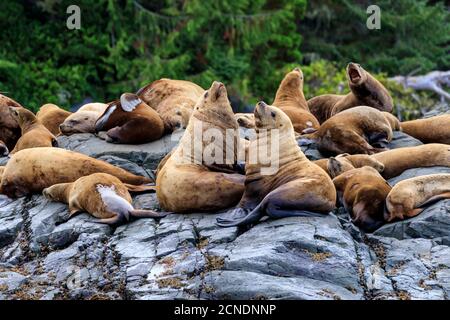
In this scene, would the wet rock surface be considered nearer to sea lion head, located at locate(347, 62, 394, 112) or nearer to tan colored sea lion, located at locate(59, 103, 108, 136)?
tan colored sea lion, located at locate(59, 103, 108, 136)

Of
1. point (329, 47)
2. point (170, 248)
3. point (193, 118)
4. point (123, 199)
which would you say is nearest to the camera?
point (170, 248)

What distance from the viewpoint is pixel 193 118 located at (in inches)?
454

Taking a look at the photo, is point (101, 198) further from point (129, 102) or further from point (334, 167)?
point (129, 102)

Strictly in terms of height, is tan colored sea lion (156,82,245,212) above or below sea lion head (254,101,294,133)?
below

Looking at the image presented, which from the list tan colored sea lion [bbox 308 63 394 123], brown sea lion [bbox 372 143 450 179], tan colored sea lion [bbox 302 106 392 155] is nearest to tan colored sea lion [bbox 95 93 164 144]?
tan colored sea lion [bbox 302 106 392 155]

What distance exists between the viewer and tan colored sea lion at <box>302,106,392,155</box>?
1263cm

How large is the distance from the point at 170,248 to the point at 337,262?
4.87 feet

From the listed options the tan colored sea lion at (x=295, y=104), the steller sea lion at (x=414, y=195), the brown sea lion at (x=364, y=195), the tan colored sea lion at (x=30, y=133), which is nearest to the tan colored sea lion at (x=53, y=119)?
the tan colored sea lion at (x=30, y=133)

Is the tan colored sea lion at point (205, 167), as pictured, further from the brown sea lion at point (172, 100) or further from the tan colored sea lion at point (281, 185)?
the brown sea lion at point (172, 100)

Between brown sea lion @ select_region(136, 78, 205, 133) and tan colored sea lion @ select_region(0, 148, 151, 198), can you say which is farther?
brown sea lion @ select_region(136, 78, 205, 133)

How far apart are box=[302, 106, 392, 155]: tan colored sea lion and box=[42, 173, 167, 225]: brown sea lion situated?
8.63 feet

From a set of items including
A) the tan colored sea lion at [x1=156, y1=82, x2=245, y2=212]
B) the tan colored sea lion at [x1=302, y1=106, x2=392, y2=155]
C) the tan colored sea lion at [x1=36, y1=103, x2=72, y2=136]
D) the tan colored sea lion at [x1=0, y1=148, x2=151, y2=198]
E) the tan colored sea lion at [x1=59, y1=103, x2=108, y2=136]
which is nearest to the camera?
the tan colored sea lion at [x1=156, y1=82, x2=245, y2=212]

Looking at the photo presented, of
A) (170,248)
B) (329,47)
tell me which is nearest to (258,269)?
(170,248)
